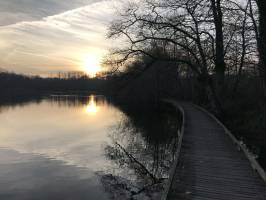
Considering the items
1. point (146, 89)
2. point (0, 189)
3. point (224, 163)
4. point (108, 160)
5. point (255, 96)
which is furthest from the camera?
point (146, 89)

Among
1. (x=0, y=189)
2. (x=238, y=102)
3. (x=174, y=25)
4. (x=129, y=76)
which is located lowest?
(x=0, y=189)

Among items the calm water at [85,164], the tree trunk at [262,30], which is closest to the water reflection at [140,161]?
the calm water at [85,164]

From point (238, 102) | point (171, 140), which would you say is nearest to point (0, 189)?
point (171, 140)

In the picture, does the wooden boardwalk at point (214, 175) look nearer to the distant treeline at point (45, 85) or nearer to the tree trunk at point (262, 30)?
the tree trunk at point (262, 30)

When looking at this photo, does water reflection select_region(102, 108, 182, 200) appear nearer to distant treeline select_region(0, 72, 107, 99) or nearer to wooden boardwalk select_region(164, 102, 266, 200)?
wooden boardwalk select_region(164, 102, 266, 200)

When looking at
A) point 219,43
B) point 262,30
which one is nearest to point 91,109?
point 219,43

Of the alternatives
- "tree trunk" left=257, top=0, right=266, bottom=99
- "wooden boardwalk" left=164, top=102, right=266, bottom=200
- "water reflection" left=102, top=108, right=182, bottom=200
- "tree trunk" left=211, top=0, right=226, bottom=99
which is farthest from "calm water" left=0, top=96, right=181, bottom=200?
"tree trunk" left=257, top=0, right=266, bottom=99

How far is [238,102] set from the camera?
24.6 metres

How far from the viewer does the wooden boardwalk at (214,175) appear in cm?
713

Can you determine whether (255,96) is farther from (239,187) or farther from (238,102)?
(239,187)

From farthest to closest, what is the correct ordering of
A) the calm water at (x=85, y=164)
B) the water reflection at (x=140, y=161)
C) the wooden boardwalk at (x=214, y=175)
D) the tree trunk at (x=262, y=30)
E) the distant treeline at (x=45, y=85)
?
the distant treeline at (x=45, y=85) → the tree trunk at (x=262, y=30) → the water reflection at (x=140, y=161) → the calm water at (x=85, y=164) → the wooden boardwalk at (x=214, y=175)

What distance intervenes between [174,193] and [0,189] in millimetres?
6893

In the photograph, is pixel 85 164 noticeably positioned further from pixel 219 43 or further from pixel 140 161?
pixel 219 43

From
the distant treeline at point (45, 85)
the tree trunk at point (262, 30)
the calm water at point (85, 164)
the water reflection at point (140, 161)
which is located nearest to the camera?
the calm water at point (85, 164)
